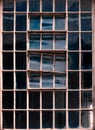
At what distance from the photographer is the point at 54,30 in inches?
245

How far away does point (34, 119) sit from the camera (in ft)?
20.2

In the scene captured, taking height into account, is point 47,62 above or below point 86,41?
below

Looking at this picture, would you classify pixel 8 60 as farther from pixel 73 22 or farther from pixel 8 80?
pixel 73 22

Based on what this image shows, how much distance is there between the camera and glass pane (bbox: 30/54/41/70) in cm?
621

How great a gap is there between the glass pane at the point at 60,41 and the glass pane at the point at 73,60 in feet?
0.52

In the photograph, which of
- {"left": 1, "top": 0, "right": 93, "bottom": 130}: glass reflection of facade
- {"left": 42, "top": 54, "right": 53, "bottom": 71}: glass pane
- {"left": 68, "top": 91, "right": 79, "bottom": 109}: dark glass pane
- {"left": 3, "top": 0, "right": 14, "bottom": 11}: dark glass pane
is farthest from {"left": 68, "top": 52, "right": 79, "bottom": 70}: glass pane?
{"left": 3, "top": 0, "right": 14, "bottom": 11}: dark glass pane

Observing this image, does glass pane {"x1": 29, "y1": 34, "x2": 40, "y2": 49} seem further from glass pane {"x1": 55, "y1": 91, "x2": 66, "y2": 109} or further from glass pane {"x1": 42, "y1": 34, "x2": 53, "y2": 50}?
glass pane {"x1": 55, "y1": 91, "x2": 66, "y2": 109}

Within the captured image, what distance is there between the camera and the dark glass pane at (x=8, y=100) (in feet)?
20.2

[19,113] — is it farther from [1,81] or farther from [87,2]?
[87,2]

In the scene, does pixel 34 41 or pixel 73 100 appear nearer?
pixel 73 100

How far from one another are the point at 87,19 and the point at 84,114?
143 cm

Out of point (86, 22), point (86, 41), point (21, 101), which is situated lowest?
point (21, 101)

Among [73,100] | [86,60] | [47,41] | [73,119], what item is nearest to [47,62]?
[47,41]

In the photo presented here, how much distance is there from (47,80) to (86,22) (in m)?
1.06
